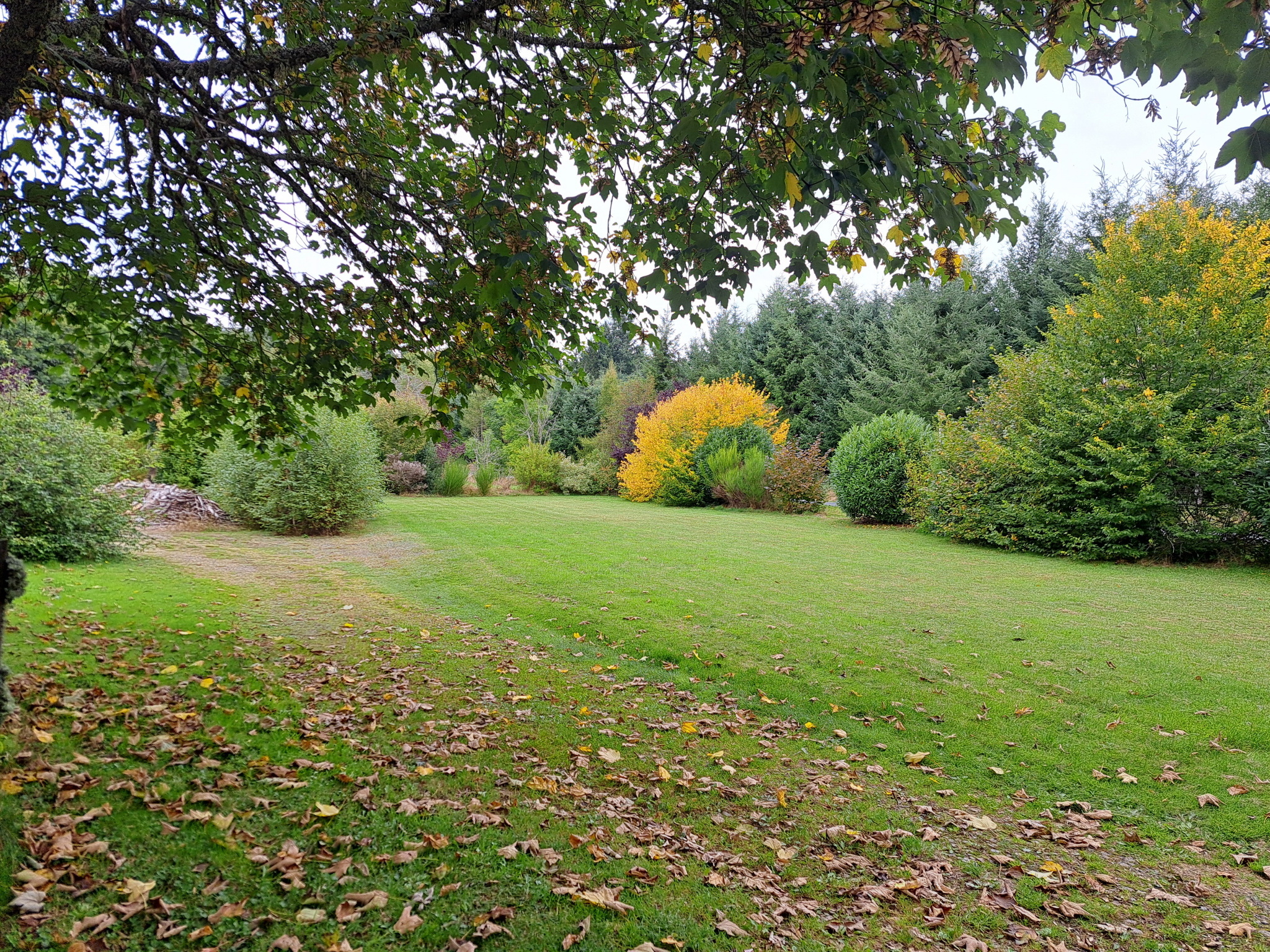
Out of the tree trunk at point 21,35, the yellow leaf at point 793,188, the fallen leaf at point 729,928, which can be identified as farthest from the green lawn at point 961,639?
the tree trunk at point 21,35

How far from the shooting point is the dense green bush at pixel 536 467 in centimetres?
2984

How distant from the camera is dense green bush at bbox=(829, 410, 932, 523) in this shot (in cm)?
1702

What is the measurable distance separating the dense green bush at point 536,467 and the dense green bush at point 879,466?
51.3ft

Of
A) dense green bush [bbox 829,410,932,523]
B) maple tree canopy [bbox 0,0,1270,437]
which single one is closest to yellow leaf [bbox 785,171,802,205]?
maple tree canopy [bbox 0,0,1270,437]

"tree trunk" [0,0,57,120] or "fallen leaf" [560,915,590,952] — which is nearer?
"fallen leaf" [560,915,590,952]

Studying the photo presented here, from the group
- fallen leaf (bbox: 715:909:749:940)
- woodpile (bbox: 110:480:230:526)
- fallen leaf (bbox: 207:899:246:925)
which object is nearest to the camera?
fallen leaf (bbox: 207:899:246:925)

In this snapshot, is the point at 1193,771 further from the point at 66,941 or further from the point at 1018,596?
the point at 66,941

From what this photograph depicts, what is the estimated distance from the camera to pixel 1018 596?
8.39 metres

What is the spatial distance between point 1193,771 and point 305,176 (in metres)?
7.27

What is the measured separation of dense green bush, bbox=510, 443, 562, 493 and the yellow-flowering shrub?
602cm

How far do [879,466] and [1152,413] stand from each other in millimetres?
6500

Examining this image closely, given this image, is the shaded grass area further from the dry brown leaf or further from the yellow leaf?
the yellow leaf

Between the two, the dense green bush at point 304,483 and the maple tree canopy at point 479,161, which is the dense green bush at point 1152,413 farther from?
the dense green bush at point 304,483

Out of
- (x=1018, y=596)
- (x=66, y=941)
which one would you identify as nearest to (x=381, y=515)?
(x=1018, y=596)
